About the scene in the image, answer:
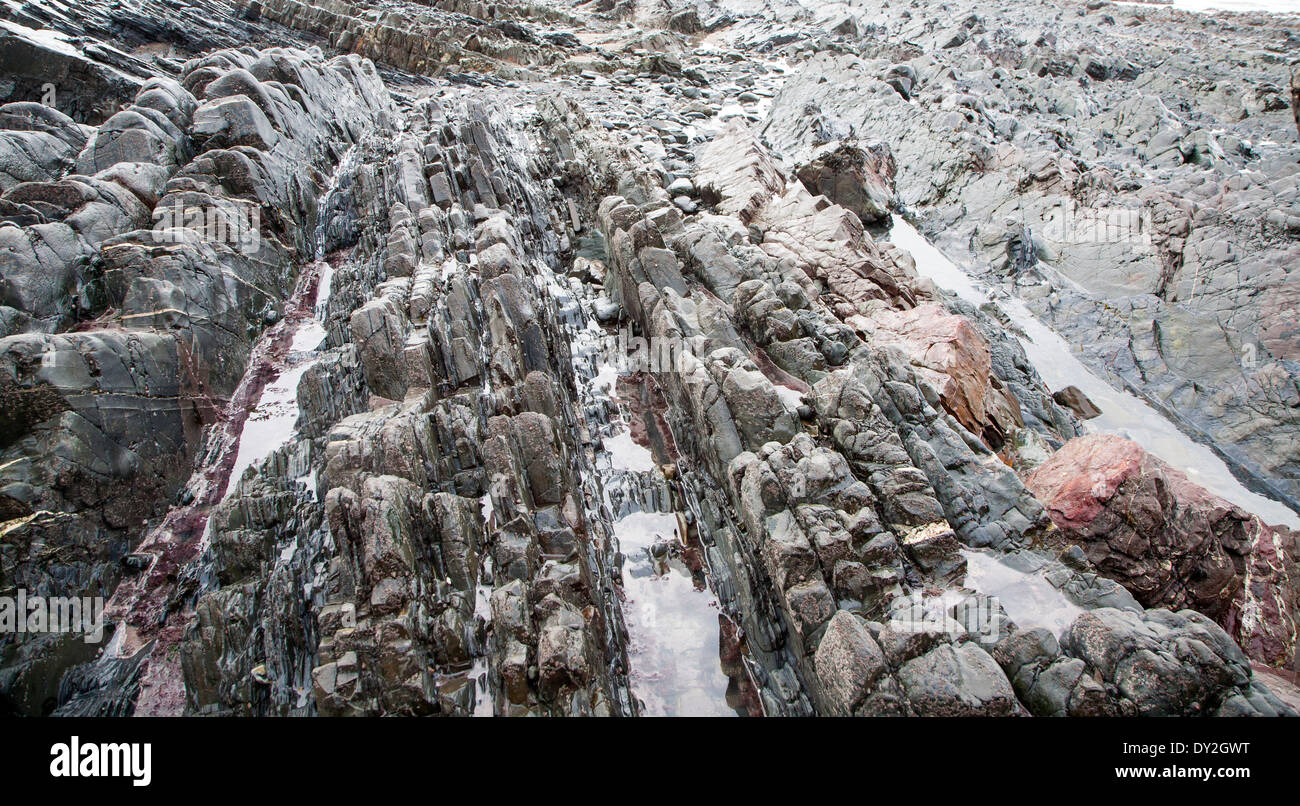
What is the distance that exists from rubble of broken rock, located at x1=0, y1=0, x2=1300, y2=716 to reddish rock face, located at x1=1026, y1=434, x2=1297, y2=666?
0.07m

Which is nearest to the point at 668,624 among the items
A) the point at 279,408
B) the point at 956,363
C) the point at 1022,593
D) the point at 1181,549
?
the point at 1022,593

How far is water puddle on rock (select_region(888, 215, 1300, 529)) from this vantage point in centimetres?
1373

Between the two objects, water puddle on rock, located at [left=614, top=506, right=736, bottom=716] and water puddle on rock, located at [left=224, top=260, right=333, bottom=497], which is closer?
water puddle on rock, located at [left=614, top=506, right=736, bottom=716]

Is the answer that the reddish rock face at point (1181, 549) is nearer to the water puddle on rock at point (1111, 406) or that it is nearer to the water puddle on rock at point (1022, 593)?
the water puddle on rock at point (1022, 593)

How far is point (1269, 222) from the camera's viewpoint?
1894 centimetres

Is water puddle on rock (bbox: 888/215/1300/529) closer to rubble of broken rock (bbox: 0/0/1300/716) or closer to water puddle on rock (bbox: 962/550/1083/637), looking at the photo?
rubble of broken rock (bbox: 0/0/1300/716)

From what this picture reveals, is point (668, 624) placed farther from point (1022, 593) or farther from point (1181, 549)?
point (1181, 549)

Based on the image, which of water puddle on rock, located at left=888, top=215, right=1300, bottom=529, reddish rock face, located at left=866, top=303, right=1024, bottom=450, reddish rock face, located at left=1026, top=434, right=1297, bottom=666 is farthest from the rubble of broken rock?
water puddle on rock, located at left=888, top=215, right=1300, bottom=529

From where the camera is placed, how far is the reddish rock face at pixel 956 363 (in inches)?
565

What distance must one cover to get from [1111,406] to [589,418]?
14.8 m

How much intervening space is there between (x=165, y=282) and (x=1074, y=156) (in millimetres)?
34184

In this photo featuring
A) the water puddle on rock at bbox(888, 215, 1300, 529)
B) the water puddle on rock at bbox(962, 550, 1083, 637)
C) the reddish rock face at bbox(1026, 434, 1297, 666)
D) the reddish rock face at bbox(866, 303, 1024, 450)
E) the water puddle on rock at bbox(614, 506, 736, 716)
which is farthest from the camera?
the reddish rock face at bbox(866, 303, 1024, 450)
